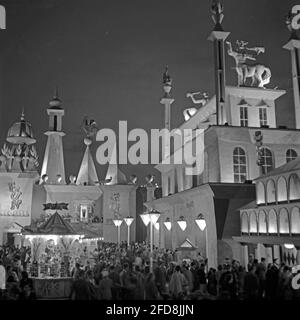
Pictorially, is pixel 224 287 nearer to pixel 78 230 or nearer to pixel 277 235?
pixel 277 235

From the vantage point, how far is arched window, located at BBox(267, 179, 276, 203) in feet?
50.9

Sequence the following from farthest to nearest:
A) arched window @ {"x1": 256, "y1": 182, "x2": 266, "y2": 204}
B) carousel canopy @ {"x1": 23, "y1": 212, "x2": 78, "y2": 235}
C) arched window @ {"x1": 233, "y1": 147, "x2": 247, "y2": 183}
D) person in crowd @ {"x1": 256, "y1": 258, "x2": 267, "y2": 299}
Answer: arched window @ {"x1": 233, "y1": 147, "x2": 247, "y2": 183} → arched window @ {"x1": 256, "y1": 182, "x2": 266, "y2": 204} → carousel canopy @ {"x1": 23, "y1": 212, "x2": 78, "y2": 235} → person in crowd @ {"x1": 256, "y1": 258, "x2": 267, "y2": 299}

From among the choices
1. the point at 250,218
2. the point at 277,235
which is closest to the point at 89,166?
the point at 250,218

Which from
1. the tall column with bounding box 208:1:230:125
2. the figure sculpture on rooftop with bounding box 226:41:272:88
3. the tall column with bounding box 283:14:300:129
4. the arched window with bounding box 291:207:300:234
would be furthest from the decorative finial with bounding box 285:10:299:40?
the arched window with bounding box 291:207:300:234

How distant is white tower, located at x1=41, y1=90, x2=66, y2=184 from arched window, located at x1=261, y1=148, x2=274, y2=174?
20945mm

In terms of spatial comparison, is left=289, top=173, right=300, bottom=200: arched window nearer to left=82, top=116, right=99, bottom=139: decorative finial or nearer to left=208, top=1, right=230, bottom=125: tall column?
left=208, top=1, right=230, bottom=125: tall column

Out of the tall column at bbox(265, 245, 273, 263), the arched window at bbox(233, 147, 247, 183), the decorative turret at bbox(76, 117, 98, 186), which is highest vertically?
the decorative turret at bbox(76, 117, 98, 186)

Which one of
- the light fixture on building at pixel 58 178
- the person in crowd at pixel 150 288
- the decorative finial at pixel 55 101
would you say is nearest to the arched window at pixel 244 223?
the person in crowd at pixel 150 288

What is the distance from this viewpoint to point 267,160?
2077cm

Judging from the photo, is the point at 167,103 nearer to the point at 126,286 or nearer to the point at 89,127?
the point at 89,127

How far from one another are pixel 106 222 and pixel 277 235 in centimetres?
2218

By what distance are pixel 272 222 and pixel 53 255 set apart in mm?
8454

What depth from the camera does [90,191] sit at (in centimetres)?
3572
